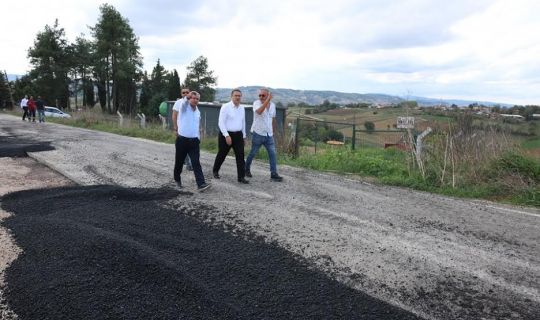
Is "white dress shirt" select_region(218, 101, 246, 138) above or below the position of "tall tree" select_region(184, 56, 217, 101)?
below

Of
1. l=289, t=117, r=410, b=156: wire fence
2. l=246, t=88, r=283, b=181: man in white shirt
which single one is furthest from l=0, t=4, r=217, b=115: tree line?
l=246, t=88, r=283, b=181: man in white shirt

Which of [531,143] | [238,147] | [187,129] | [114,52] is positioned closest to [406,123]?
[531,143]

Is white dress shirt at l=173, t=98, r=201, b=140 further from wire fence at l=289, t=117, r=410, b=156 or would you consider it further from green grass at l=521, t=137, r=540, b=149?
green grass at l=521, t=137, r=540, b=149

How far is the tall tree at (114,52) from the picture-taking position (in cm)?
5297

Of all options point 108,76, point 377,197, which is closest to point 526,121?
point 377,197

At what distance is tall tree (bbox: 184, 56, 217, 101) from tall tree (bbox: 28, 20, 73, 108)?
1798 centimetres

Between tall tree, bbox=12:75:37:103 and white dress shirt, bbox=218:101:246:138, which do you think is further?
tall tree, bbox=12:75:37:103

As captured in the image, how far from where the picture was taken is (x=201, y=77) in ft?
213

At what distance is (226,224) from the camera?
4898 millimetres

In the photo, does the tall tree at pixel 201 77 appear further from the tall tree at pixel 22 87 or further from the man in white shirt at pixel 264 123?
the man in white shirt at pixel 264 123

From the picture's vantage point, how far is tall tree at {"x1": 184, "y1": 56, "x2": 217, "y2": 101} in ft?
211

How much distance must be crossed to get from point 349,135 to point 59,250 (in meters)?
12.2

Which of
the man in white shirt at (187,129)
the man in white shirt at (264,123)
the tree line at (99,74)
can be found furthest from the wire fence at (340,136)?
the tree line at (99,74)

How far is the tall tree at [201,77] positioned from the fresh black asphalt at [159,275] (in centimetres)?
6070
